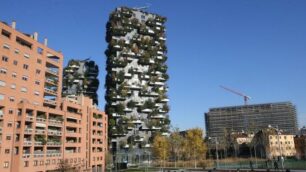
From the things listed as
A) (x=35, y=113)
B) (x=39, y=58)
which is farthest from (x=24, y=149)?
(x=39, y=58)

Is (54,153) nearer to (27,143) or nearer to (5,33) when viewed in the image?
(27,143)

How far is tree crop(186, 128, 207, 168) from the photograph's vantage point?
11050 cm

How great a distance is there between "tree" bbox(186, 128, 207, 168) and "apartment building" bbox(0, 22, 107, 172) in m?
35.3

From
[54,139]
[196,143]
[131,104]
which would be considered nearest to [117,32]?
A: [131,104]

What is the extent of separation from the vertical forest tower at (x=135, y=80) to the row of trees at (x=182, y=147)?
11821mm

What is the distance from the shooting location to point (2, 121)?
64125 millimetres

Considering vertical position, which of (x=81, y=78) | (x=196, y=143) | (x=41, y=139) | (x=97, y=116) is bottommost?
(x=196, y=143)

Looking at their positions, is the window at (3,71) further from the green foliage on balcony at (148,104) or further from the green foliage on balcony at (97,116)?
the green foliage on balcony at (148,104)

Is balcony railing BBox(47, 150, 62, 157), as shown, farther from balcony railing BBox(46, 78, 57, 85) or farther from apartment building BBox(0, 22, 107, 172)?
balcony railing BBox(46, 78, 57, 85)

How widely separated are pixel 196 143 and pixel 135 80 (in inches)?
1799

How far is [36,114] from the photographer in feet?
237

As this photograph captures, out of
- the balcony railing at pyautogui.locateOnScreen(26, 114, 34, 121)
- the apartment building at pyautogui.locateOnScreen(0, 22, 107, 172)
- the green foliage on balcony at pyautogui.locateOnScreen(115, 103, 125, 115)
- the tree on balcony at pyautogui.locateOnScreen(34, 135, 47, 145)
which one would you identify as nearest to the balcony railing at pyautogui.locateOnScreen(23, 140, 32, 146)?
the apartment building at pyautogui.locateOnScreen(0, 22, 107, 172)

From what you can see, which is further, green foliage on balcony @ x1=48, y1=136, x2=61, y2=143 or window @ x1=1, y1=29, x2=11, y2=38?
green foliage on balcony @ x1=48, y1=136, x2=61, y2=143

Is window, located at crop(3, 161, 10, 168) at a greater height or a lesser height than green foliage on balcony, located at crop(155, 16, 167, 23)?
lesser
